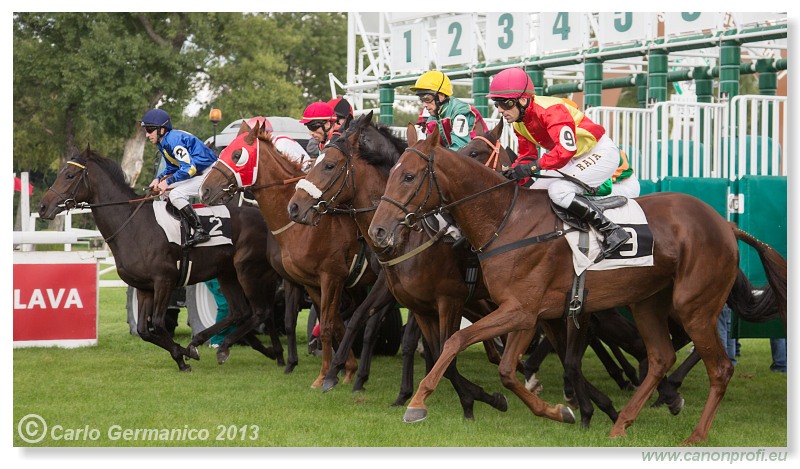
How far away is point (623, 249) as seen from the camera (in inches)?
240

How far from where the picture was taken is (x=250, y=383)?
8422 mm

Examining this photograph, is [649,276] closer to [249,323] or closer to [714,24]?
[249,323]

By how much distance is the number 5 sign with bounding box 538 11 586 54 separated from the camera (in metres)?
12.6

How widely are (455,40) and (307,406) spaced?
7851 millimetres

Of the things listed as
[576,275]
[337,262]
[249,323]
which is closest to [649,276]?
[576,275]

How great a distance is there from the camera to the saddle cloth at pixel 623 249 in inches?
238

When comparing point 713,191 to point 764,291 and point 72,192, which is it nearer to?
point 764,291

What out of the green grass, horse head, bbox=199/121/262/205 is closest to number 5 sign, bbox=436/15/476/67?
the green grass

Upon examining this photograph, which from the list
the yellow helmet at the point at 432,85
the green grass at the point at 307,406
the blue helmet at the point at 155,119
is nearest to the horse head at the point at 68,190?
the blue helmet at the point at 155,119

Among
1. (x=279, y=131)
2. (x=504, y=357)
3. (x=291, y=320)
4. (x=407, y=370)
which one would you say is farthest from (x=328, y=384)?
(x=279, y=131)

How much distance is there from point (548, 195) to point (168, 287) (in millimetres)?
4251

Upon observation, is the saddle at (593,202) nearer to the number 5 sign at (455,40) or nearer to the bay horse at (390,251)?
the bay horse at (390,251)

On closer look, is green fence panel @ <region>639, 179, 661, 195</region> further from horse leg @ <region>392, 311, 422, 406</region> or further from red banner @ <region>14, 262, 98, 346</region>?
red banner @ <region>14, 262, 98, 346</region>

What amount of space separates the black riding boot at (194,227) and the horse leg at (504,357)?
13.1 ft
